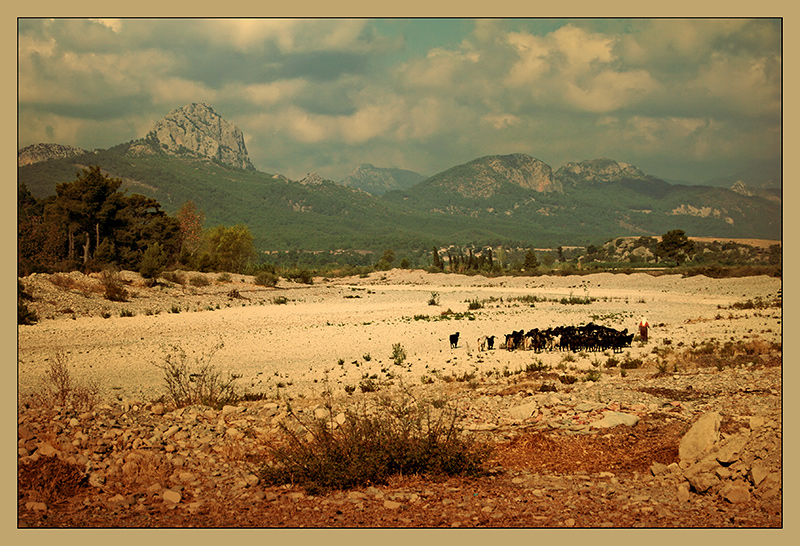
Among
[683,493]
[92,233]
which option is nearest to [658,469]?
[683,493]

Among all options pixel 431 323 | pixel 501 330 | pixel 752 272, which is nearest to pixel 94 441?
pixel 501 330

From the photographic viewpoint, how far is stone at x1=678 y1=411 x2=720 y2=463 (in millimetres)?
6305

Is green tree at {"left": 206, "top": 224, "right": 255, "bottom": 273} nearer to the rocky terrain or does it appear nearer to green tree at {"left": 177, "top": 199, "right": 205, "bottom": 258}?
green tree at {"left": 177, "top": 199, "right": 205, "bottom": 258}

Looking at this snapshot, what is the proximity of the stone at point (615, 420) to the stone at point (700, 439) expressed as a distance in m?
1.46

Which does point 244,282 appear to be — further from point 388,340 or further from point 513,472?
point 513,472

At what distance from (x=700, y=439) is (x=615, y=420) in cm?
173

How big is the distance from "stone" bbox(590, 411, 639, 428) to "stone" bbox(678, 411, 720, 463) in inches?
57.3

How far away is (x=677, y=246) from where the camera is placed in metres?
78.3

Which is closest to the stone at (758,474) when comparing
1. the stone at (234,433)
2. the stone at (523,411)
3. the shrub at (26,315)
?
the stone at (523,411)

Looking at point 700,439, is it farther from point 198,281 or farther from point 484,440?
point 198,281

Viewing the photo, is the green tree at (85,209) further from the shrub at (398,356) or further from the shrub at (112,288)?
the shrub at (398,356)

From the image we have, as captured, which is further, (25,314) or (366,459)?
(25,314)

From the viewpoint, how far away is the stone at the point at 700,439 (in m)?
6.30

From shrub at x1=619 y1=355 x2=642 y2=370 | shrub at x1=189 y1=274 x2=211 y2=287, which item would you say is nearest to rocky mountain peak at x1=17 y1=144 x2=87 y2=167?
shrub at x1=619 y1=355 x2=642 y2=370
